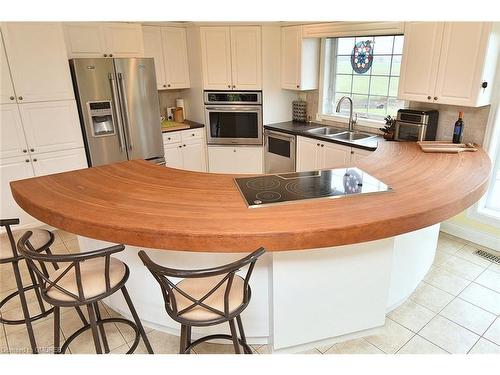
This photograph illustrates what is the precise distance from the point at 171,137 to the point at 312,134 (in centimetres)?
186

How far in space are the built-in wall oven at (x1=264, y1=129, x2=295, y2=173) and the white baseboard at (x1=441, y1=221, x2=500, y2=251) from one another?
1881 millimetres

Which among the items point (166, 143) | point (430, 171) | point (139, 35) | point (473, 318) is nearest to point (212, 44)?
point (139, 35)

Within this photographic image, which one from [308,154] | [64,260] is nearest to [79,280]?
[64,260]

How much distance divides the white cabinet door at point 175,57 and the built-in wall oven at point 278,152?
1.40 metres

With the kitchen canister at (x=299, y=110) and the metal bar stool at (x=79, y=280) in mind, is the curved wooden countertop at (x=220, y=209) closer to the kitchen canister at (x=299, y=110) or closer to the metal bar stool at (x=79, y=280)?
the metal bar stool at (x=79, y=280)

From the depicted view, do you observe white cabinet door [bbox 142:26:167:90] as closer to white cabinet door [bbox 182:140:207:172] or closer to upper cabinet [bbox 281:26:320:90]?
white cabinet door [bbox 182:140:207:172]

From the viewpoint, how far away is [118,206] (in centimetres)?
195

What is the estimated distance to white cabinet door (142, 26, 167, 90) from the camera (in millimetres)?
4434

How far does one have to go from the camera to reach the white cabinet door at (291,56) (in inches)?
171

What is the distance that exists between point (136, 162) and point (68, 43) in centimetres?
194

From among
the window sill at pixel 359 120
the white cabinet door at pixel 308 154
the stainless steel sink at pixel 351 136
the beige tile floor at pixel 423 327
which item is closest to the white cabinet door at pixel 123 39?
the white cabinet door at pixel 308 154

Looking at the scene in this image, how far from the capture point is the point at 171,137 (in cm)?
460

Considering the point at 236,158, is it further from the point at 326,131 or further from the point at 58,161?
the point at 58,161
